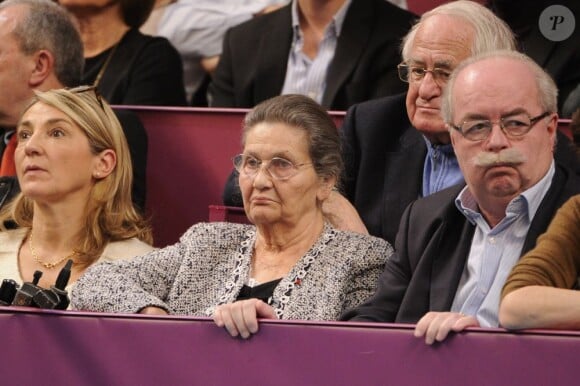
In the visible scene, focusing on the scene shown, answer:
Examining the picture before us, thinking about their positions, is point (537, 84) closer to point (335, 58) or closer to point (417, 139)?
point (417, 139)

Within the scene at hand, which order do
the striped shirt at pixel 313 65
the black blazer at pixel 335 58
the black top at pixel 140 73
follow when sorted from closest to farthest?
the black blazer at pixel 335 58
the striped shirt at pixel 313 65
the black top at pixel 140 73

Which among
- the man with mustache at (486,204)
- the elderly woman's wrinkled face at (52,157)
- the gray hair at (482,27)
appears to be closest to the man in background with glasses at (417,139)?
the gray hair at (482,27)

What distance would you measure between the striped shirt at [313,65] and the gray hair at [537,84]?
117 centimetres

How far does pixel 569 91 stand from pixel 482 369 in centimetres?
163

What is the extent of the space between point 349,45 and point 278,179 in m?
1.06

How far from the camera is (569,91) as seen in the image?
12.0ft

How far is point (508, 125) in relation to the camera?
8.93ft

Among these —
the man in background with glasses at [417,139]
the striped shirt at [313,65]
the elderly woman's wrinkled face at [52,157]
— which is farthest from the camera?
the striped shirt at [313,65]

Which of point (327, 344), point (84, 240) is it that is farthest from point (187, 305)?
point (327, 344)

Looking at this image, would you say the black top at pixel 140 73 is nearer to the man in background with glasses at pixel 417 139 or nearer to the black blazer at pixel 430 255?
the man in background with glasses at pixel 417 139

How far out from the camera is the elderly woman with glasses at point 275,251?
9.68 feet

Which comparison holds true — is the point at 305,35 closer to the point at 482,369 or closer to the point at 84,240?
the point at 84,240

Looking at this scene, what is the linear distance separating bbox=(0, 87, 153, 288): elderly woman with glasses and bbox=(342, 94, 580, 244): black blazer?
0.55 m

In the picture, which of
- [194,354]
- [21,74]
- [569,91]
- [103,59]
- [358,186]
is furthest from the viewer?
Answer: [103,59]
